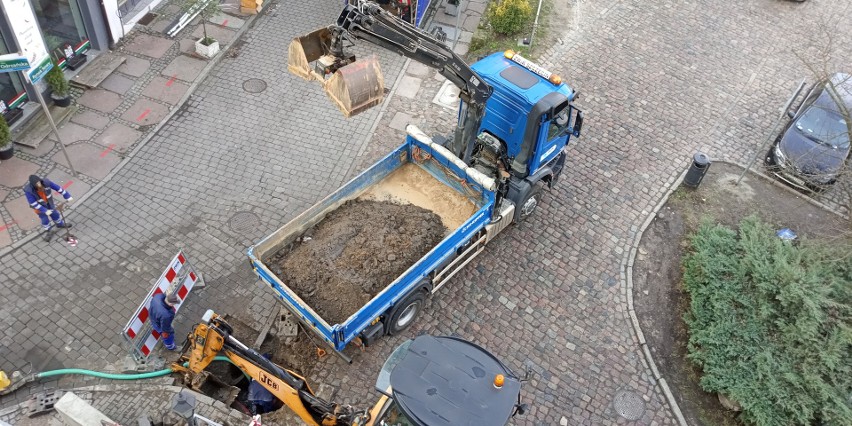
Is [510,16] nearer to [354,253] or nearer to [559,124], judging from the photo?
[559,124]

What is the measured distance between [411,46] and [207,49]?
28.2ft

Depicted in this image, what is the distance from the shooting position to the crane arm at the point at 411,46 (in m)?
9.05

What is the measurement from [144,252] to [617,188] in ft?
33.5

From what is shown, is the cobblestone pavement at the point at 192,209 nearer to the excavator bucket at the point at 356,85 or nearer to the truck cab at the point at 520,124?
the truck cab at the point at 520,124

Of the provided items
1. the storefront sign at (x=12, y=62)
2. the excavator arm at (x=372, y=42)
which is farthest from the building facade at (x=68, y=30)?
the excavator arm at (x=372, y=42)

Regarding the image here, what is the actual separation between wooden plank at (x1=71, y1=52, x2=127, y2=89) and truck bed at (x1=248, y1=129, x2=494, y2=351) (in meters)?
8.29

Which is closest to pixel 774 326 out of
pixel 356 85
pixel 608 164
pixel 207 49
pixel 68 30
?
pixel 608 164

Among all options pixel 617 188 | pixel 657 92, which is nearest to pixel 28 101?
pixel 617 188

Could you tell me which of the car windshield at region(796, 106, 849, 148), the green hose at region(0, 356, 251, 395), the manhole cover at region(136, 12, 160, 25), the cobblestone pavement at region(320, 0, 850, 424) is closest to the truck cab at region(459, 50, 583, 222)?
the cobblestone pavement at region(320, 0, 850, 424)

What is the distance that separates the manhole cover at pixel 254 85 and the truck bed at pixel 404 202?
5.72 metres

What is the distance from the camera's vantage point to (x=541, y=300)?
11.6 meters

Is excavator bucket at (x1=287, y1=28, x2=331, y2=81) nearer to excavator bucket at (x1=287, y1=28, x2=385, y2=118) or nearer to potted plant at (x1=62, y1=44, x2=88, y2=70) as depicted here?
excavator bucket at (x1=287, y1=28, x2=385, y2=118)

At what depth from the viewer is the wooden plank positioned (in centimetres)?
1497

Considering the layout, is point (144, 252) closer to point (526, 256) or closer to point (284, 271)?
point (284, 271)
